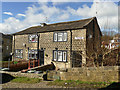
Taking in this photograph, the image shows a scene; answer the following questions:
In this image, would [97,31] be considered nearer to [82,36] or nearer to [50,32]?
[82,36]

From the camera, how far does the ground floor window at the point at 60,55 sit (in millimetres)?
13280

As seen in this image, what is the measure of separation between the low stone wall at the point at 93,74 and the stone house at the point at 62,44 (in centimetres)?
379

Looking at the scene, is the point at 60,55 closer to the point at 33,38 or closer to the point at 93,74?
the point at 33,38

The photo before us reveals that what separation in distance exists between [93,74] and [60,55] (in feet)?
24.2

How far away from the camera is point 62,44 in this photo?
13508mm

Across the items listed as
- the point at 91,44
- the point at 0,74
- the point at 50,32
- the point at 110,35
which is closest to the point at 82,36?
the point at 91,44

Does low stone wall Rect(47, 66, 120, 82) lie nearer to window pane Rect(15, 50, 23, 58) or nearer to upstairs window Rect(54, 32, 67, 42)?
upstairs window Rect(54, 32, 67, 42)

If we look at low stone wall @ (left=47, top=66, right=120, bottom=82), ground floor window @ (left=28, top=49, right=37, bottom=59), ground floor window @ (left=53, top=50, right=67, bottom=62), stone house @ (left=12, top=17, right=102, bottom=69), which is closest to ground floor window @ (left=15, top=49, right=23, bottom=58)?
stone house @ (left=12, top=17, right=102, bottom=69)

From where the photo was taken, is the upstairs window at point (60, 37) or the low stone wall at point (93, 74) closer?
the low stone wall at point (93, 74)

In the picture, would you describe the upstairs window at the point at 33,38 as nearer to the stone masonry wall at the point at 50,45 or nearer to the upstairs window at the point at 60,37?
the stone masonry wall at the point at 50,45

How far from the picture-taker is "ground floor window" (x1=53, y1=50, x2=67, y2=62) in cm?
1328

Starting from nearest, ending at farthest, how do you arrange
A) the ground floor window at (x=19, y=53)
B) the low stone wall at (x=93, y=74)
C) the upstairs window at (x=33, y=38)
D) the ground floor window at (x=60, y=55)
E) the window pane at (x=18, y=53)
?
1. the low stone wall at (x=93, y=74)
2. the ground floor window at (x=60, y=55)
3. the upstairs window at (x=33, y=38)
4. the ground floor window at (x=19, y=53)
5. the window pane at (x=18, y=53)

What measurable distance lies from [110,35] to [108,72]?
6.44 m

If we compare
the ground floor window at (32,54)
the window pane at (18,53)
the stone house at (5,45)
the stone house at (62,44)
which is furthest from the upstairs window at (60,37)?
the stone house at (5,45)
